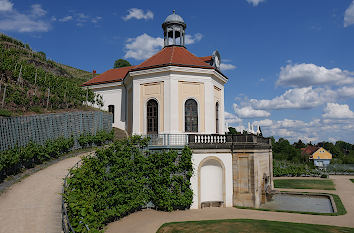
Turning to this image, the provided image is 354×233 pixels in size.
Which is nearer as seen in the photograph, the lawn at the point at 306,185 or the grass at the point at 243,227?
the grass at the point at 243,227

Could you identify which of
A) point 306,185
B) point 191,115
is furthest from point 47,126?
point 306,185

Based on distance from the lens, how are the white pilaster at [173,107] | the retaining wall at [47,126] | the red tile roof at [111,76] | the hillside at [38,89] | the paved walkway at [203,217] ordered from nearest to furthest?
the paved walkway at [203,217], the retaining wall at [47,126], the white pilaster at [173,107], the hillside at [38,89], the red tile roof at [111,76]

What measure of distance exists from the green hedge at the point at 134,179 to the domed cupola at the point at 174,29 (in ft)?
41.5

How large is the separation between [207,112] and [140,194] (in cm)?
845

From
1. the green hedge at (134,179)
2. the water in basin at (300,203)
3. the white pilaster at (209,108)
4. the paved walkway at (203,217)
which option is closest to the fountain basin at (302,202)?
the water in basin at (300,203)

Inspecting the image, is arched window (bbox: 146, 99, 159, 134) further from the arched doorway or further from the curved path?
the curved path

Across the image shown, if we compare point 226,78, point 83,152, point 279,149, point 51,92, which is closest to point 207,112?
point 226,78

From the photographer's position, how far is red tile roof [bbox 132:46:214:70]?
21031 mm

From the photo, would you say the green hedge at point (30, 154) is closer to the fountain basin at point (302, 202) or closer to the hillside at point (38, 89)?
the hillside at point (38, 89)

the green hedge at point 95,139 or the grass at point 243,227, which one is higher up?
the green hedge at point 95,139

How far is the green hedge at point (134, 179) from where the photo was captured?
42.9 feet

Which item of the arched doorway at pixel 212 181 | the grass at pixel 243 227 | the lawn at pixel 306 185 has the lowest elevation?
the lawn at pixel 306 185

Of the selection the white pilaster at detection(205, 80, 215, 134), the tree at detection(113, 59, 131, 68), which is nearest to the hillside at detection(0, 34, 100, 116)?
the white pilaster at detection(205, 80, 215, 134)

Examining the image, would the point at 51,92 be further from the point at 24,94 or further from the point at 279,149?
the point at 279,149
